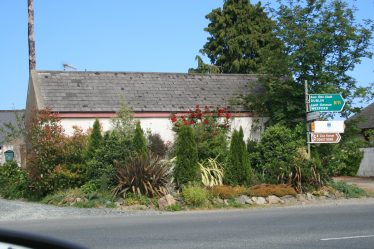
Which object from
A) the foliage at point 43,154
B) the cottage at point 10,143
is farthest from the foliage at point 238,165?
the cottage at point 10,143

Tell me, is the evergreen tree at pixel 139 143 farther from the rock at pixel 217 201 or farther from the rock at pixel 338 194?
the rock at pixel 338 194

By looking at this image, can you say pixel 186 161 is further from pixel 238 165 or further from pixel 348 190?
pixel 348 190

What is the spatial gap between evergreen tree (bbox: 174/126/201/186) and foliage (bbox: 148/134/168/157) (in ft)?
8.67

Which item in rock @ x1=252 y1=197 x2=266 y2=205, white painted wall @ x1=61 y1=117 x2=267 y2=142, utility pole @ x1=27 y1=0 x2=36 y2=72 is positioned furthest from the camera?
utility pole @ x1=27 y1=0 x2=36 y2=72

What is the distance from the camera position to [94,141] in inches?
736

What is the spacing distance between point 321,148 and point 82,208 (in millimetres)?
10410

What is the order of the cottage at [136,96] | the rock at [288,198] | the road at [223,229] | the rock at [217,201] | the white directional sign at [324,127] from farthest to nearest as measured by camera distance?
the cottage at [136,96]
the white directional sign at [324,127]
the rock at [288,198]
the rock at [217,201]
the road at [223,229]

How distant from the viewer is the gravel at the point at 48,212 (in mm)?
14292

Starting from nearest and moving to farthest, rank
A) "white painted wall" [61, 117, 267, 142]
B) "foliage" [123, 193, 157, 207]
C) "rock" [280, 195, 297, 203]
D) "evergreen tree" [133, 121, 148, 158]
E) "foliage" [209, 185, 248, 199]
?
1. "foliage" [123, 193, 157, 207]
2. "foliage" [209, 185, 248, 199]
3. "rock" [280, 195, 297, 203]
4. "evergreen tree" [133, 121, 148, 158]
5. "white painted wall" [61, 117, 267, 142]

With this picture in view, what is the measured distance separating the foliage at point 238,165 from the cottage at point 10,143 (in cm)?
1004

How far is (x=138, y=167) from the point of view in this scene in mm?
16797

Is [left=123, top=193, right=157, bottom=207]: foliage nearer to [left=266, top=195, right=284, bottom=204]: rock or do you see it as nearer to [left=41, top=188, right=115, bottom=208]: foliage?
[left=41, top=188, right=115, bottom=208]: foliage

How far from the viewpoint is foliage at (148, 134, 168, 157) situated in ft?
68.6

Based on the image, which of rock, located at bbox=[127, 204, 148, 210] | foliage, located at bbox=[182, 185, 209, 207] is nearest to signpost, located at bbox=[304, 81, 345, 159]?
foliage, located at bbox=[182, 185, 209, 207]
